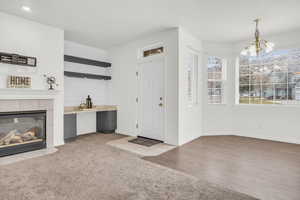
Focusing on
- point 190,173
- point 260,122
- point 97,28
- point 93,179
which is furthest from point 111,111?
point 260,122

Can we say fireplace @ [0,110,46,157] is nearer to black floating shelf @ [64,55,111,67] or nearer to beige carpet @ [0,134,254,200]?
beige carpet @ [0,134,254,200]

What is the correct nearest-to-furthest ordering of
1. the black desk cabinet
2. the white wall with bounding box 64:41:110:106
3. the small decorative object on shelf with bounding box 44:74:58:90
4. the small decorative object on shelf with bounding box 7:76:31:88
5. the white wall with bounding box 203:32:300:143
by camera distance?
the small decorative object on shelf with bounding box 7:76:31:88
the small decorative object on shelf with bounding box 44:74:58:90
the white wall with bounding box 203:32:300:143
the white wall with bounding box 64:41:110:106
the black desk cabinet

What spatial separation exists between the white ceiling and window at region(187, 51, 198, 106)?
0.65 meters

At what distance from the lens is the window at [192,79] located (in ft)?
14.2

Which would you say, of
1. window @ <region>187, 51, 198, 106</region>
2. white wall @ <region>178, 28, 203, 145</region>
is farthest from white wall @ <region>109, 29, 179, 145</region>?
window @ <region>187, 51, 198, 106</region>

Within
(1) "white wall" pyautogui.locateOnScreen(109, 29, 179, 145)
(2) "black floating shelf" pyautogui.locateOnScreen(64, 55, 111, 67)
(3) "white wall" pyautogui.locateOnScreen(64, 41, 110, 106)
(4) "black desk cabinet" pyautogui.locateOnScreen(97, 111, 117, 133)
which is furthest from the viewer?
(4) "black desk cabinet" pyautogui.locateOnScreen(97, 111, 117, 133)

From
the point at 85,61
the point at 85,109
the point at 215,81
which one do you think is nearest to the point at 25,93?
the point at 85,109

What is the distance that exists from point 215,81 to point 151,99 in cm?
221

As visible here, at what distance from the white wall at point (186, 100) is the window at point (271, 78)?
1.42 m

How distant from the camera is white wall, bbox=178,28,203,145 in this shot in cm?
373

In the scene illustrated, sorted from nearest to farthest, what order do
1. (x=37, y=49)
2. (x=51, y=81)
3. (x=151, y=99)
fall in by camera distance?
(x=37, y=49)
(x=51, y=81)
(x=151, y=99)

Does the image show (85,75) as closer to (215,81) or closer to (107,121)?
(107,121)

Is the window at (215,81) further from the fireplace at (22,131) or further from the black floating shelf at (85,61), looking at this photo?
the fireplace at (22,131)

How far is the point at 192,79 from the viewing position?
14.6ft
